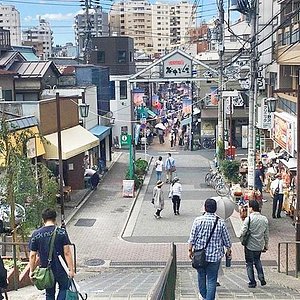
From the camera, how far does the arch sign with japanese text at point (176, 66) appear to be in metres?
27.0

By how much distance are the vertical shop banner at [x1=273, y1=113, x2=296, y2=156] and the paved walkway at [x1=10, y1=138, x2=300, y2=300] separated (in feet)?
7.47

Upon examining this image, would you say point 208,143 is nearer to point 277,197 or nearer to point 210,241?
point 277,197

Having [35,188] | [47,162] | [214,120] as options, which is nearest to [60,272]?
[35,188]

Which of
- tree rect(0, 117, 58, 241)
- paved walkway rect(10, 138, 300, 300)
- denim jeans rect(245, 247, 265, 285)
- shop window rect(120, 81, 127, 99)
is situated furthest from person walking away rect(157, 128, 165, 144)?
denim jeans rect(245, 247, 265, 285)

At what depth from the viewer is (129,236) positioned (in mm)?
16938

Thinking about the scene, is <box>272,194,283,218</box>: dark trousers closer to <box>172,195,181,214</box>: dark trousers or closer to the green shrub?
<box>172,195,181,214</box>: dark trousers

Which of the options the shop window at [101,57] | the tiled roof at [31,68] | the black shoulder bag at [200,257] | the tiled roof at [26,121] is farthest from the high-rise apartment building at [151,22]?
the black shoulder bag at [200,257]

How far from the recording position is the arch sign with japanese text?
27.0 m

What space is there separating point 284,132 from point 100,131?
1320cm

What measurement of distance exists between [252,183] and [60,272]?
469 inches

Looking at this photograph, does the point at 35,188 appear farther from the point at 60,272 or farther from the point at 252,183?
the point at 252,183

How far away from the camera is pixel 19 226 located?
1177 cm

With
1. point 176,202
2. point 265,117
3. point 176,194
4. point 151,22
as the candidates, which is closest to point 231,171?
point 265,117

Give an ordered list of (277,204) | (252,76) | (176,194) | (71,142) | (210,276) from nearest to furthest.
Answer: (210,276), (252,76), (277,204), (176,194), (71,142)
